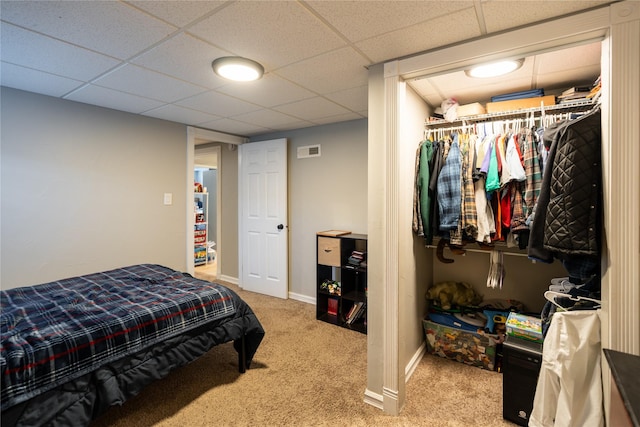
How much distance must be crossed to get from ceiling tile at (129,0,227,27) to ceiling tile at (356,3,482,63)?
2.59 feet

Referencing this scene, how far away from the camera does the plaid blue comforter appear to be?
134cm

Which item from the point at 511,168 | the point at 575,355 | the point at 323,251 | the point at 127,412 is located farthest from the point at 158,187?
the point at 575,355

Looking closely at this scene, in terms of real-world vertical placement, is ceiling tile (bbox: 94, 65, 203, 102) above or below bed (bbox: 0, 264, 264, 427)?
above

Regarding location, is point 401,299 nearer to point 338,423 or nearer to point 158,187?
point 338,423

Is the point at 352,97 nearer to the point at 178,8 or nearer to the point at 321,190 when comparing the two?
the point at 321,190

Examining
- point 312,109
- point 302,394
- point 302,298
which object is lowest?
point 302,394

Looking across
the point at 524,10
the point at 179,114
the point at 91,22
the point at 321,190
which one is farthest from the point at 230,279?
the point at 524,10

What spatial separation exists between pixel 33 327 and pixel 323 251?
2324mm

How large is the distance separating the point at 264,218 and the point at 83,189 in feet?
6.36

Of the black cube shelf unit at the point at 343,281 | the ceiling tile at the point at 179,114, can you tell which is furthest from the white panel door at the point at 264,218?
the ceiling tile at the point at 179,114

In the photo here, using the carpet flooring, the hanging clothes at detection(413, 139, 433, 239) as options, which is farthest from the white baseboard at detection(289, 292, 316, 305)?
the hanging clothes at detection(413, 139, 433, 239)

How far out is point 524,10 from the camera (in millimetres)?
1369

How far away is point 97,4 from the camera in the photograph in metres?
1.35

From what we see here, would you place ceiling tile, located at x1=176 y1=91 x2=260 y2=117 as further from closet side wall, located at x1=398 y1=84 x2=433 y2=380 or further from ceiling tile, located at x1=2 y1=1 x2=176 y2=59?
closet side wall, located at x1=398 y1=84 x2=433 y2=380
